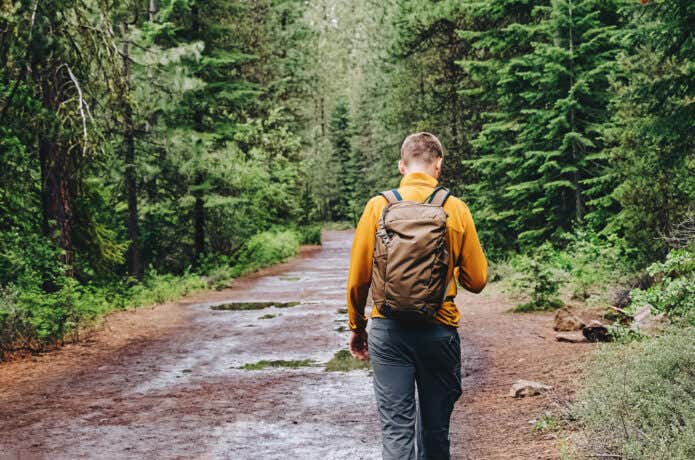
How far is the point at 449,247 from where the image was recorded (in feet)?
12.1

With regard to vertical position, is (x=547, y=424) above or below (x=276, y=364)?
above

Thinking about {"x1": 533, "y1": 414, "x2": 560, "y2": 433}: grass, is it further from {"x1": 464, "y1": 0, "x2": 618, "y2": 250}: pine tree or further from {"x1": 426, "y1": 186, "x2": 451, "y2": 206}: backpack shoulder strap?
{"x1": 464, "y1": 0, "x2": 618, "y2": 250}: pine tree

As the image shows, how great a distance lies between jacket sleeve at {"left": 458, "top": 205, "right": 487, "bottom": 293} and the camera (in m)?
3.75

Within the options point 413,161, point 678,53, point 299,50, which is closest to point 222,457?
point 413,161

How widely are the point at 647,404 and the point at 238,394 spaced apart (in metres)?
4.54

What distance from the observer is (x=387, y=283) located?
3.57 m

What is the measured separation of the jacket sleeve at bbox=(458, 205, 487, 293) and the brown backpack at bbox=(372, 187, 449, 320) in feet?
0.65

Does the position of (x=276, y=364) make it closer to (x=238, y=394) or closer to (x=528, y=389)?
(x=238, y=394)

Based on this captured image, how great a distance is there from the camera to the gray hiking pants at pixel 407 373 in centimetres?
363

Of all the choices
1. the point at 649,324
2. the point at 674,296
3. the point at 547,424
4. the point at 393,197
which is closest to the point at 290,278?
the point at 649,324

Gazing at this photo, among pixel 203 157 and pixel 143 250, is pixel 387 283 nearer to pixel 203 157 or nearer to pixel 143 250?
pixel 203 157

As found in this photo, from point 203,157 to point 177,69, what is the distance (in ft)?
12.5

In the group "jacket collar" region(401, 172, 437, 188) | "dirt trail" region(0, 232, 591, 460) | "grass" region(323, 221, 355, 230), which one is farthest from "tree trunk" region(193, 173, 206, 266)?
"grass" region(323, 221, 355, 230)

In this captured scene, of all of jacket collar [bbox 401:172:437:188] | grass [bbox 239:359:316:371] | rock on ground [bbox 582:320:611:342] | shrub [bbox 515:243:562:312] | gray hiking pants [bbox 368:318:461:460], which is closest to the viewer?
gray hiking pants [bbox 368:318:461:460]
